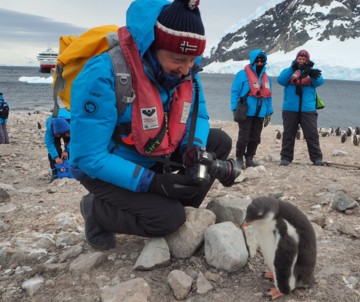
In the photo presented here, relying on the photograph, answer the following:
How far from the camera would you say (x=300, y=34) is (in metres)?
158

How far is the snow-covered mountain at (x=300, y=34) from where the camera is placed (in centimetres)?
14212

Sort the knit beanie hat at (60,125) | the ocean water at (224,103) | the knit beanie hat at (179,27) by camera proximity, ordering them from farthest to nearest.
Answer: the ocean water at (224,103)
the knit beanie hat at (60,125)
the knit beanie hat at (179,27)

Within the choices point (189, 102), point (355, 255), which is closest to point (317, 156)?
point (355, 255)

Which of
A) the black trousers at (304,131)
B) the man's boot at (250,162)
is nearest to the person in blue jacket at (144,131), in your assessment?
the man's boot at (250,162)

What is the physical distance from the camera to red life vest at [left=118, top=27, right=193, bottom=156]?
8.59ft

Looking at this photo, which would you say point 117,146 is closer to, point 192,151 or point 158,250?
point 192,151

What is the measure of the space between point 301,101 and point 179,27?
5072 millimetres

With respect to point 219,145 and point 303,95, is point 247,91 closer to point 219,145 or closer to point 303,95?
point 303,95

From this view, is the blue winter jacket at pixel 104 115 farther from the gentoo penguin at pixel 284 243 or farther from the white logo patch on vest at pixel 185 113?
the gentoo penguin at pixel 284 243

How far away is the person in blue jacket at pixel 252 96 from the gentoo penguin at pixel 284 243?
4323 millimetres

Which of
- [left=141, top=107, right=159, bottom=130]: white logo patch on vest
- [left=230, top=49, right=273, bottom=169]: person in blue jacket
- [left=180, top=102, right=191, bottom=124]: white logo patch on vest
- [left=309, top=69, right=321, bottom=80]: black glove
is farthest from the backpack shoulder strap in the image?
[left=309, top=69, right=321, bottom=80]: black glove

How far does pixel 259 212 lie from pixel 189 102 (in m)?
1.03

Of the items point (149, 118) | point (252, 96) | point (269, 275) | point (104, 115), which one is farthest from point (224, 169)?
point (252, 96)

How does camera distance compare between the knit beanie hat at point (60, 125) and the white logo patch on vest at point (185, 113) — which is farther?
the knit beanie hat at point (60, 125)
